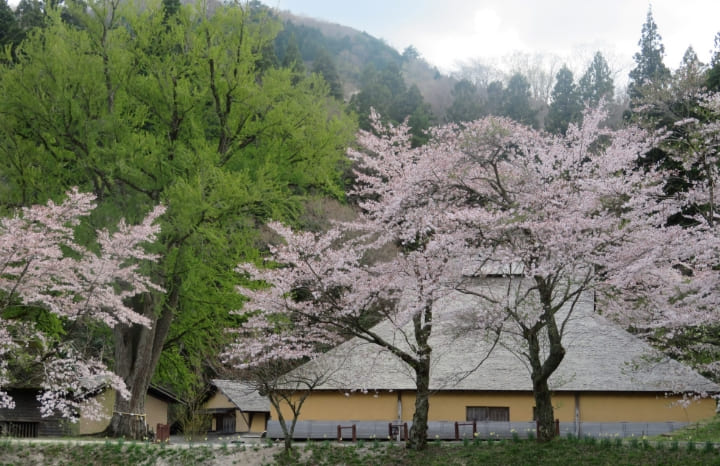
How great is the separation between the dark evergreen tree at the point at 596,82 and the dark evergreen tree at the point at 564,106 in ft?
2.10

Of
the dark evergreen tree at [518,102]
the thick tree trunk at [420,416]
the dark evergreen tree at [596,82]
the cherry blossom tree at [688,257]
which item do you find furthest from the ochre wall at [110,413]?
the dark evergreen tree at [596,82]

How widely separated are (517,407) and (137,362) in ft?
37.0

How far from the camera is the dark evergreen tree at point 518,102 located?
4619 cm

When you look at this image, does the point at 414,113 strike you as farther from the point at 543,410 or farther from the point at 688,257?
the point at 543,410

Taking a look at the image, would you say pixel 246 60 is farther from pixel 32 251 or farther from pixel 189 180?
pixel 32 251

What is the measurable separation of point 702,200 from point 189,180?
12.3 meters

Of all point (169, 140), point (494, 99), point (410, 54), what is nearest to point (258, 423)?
point (169, 140)

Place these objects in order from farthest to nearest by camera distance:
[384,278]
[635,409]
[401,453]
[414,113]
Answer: [414,113]
[635,409]
[401,453]
[384,278]

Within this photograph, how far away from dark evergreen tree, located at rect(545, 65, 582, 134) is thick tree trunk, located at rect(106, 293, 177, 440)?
25.7 m

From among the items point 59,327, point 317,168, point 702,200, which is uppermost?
point 317,168

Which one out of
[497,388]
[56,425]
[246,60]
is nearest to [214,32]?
[246,60]

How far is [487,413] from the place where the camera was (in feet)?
72.6

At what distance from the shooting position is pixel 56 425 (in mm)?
27562

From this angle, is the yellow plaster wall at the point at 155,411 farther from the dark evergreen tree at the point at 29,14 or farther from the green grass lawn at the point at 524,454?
the dark evergreen tree at the point at 29,14
